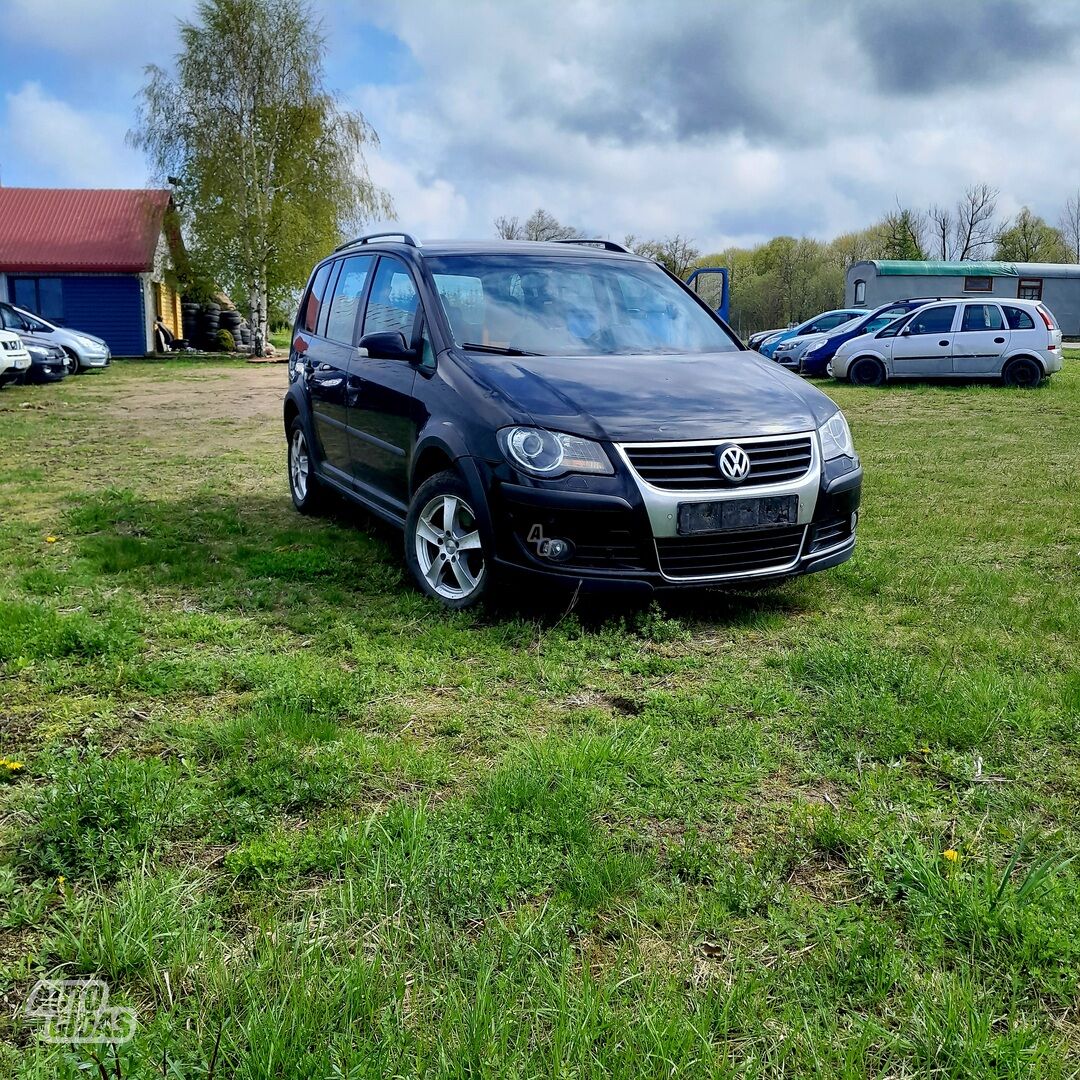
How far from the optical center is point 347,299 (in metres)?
6.94

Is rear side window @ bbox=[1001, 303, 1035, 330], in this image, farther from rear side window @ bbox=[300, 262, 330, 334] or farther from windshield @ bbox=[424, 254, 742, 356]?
rear side window @ bbox=[300, 262, 330, 334]

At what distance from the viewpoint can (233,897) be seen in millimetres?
2594

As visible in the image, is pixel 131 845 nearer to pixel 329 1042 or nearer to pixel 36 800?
pixel 36 800

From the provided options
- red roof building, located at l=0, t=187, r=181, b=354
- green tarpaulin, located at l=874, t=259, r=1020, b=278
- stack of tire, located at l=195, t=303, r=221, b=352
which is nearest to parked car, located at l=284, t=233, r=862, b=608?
red roof building, located at l=0, t=187, r=181, b=354

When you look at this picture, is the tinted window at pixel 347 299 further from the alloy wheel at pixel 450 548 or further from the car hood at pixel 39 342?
the car hood at pixel 39 342

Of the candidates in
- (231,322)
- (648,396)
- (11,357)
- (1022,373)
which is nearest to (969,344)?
(1022,373)

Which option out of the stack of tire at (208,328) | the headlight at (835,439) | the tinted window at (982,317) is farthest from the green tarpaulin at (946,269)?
the headlight at (835,439)

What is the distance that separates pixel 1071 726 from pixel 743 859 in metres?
1.53

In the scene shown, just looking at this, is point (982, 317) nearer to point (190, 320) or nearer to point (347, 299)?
point (347, 299)

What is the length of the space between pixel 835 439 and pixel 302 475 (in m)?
4.09

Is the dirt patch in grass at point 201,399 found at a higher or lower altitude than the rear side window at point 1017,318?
lower

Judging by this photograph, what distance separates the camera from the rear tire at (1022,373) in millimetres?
18625

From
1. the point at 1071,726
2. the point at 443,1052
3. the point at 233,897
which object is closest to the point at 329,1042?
the point at 443,1052

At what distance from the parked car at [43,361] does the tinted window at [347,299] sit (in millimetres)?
16404
